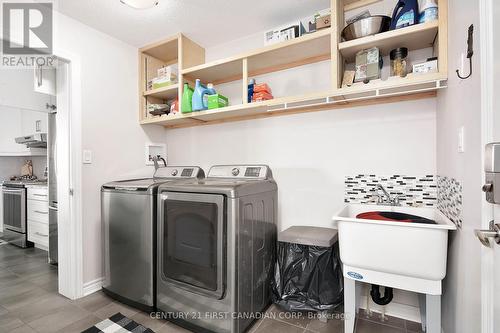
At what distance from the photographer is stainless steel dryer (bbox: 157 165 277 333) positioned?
1499 millimetres

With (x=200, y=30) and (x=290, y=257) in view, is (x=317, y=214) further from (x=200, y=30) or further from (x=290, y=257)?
(x=200, y=30)

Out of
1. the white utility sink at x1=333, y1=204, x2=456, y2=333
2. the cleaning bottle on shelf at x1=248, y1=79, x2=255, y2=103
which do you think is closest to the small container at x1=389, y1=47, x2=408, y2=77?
the white utility sink at x1=333, y1=204, x2=456, y2=333

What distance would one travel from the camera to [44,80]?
8.14ft

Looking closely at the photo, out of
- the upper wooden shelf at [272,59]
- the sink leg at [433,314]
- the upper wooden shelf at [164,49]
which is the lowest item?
the sink leg at [433,314]

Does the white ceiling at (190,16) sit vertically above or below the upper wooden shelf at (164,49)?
above

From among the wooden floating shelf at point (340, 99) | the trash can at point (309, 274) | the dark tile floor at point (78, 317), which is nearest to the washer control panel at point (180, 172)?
the wooden floating shelf at point (340, 99)

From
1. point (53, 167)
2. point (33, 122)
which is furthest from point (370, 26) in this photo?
point (33, 122)

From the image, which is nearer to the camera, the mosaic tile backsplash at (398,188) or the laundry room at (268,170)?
the laundry room at (268,170)

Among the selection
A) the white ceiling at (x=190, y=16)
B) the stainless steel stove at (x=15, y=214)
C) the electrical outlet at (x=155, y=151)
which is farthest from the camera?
the stainless steel stove at (x=15, y=214)

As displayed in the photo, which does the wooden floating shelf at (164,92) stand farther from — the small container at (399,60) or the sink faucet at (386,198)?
the sink faucet at (386,198)

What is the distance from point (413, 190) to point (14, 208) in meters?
5.00

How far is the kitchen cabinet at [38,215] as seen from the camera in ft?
10.4

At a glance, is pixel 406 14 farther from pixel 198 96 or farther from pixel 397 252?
pixel 198 96
